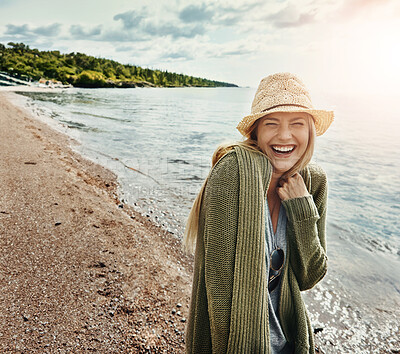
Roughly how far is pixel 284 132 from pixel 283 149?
4.1 inches

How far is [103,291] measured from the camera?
3.73m

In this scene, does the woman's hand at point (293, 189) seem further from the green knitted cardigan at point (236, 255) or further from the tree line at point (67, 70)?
the tree line at point (67, 70)

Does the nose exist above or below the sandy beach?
above

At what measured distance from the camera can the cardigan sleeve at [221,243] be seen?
1.63m

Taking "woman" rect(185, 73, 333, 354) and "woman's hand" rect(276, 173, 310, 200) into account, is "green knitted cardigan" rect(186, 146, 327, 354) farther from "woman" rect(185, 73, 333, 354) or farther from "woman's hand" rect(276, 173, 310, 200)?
"woman's hand" rect(276, 173, 310, 200)

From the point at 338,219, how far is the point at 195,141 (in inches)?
443

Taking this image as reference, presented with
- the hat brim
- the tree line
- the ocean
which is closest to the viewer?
the hat brim

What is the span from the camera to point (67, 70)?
100875 millimetres

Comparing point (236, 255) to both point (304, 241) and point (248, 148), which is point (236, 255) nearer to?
point (304, 241)

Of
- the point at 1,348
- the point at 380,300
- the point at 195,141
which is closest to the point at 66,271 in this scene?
the point at 1,348

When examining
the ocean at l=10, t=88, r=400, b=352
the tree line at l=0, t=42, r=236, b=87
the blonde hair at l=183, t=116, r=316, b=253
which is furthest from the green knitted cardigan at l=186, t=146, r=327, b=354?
the tree line at l=0, t=42, r=236, b=87

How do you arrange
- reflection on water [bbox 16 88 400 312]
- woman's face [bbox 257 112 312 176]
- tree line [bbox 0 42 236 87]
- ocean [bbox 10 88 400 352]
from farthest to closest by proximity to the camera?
tree line [bbox 0 42 236 87] < reflection on water [bbox 16 88 400 312] < ocean [bbox 10 88 400 352] < woman's face [bbox 257 112 312 176]

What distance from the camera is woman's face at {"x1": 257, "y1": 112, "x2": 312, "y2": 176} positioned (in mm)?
1858

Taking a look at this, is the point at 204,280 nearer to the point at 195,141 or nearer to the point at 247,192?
the point at 247,192
